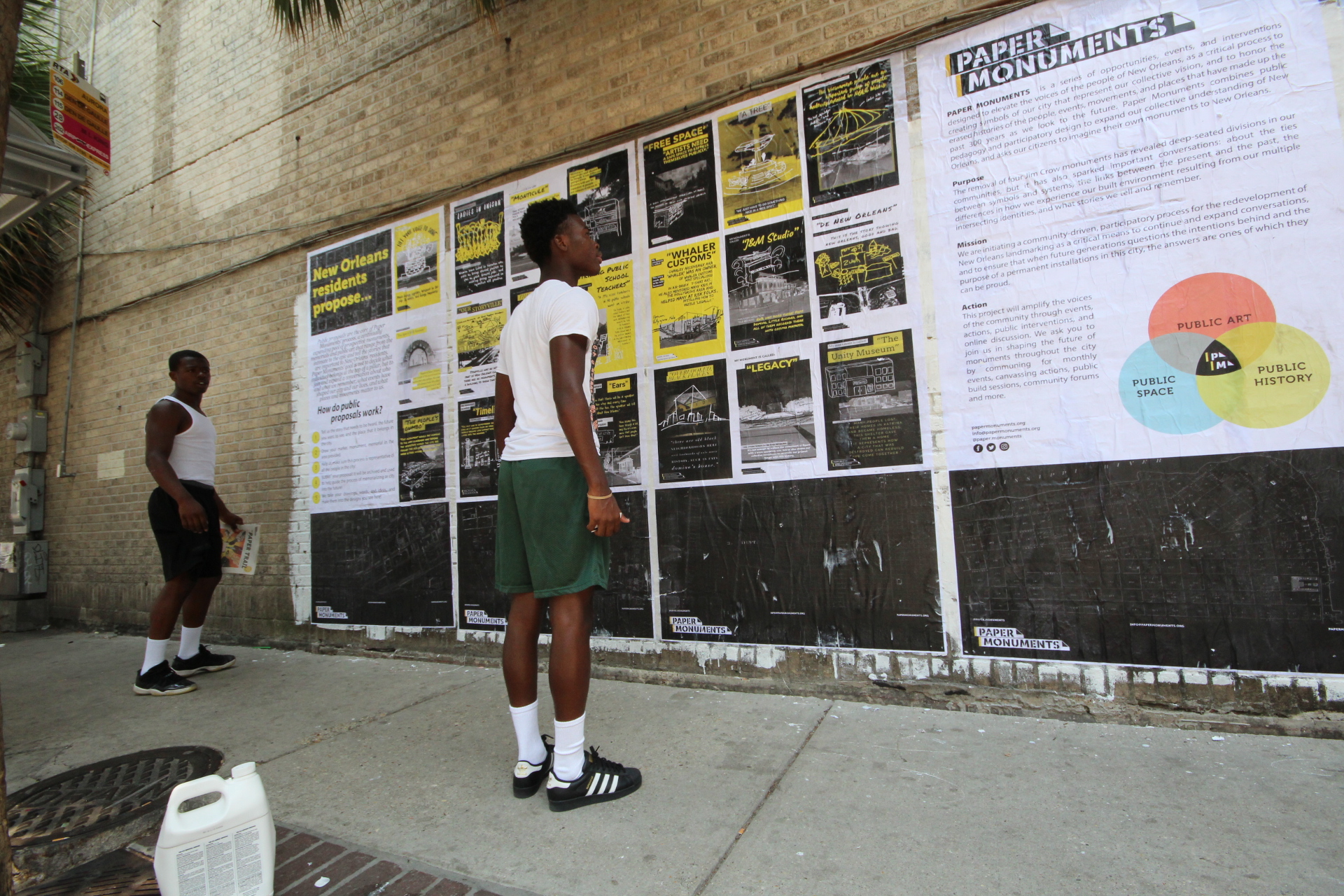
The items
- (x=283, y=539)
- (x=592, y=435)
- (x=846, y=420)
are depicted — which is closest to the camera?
(x=592, y=435)

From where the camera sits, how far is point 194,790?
66.7 inches

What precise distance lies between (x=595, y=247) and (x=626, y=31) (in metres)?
2.15

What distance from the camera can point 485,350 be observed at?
435cm

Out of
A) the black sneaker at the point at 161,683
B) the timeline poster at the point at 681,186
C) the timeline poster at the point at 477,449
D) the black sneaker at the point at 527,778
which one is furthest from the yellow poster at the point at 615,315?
the black sneaker at the point at 161,683

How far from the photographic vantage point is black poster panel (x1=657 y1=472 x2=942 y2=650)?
3025 millimetres

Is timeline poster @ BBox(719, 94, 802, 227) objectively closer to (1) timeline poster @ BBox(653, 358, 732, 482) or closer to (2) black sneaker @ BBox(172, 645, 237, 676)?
(1) timeline poster @ BBox(653, 358, 732, 482)

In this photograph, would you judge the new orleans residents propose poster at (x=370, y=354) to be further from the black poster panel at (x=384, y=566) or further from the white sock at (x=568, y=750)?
the white sock at (x=568, y=750)

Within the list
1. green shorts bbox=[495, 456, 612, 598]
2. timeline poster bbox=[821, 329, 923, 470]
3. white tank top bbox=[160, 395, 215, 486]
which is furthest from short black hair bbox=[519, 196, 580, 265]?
white tank top bbox=[160, 395, 215, 486]

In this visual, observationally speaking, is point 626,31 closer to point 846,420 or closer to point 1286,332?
point 846,420

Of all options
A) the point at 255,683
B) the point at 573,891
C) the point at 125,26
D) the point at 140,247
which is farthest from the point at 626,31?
the point at 125,26

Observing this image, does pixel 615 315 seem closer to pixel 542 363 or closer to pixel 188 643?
pixel 542 363

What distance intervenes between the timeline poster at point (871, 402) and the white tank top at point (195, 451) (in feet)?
12.8

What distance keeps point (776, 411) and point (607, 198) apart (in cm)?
167

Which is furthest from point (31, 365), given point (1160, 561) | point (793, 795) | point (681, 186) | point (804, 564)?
point (1160, 561)
